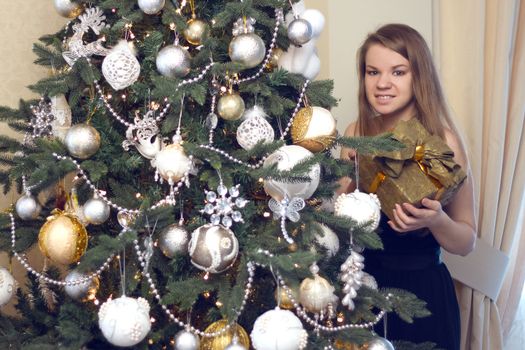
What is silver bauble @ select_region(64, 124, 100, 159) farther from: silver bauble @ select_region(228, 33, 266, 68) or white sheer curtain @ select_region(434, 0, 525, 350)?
white sheer curtain @ select_region(434, 0, 525, 350)

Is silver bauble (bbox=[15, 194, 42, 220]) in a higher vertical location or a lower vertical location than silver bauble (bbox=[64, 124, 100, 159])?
lower

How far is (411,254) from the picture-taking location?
5.77ft

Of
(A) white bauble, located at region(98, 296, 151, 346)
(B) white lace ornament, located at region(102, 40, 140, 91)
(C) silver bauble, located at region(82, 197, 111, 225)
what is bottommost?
(A) white bauble, located at region(98, 296, 151, 346)

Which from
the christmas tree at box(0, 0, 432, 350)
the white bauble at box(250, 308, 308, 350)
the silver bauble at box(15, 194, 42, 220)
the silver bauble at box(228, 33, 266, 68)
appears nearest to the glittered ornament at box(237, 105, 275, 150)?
the christmas tree at box(0, 0, 432, 350)

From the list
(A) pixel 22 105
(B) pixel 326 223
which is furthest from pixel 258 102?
(A) pixel 22 105

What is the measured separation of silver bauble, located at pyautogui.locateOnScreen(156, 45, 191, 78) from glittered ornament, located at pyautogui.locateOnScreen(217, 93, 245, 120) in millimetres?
94

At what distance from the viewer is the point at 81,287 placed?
1.21 metres

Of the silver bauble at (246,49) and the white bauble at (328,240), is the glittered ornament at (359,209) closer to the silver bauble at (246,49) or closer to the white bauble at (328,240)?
the white bauble at (328,240)

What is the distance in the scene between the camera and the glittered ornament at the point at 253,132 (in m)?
1.18

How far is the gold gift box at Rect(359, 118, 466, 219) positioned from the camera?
1.40 meters

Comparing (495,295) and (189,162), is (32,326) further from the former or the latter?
(495,295)

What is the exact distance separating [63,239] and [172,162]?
25 centimetres

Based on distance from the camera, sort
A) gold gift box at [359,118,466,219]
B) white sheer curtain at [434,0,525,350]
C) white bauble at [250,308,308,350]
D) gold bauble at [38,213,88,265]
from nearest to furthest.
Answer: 1. white bauble at [250,308,308,350]
2. gold bauble at [38,213,88,265]
3. gold gift box at [359,118,466,219]
4. white sheer curtain at [434,0,525,350]

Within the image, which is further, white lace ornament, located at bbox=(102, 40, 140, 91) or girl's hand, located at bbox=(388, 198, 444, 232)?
girl's hand, located at bbox=(388, 198, 444, 232)
